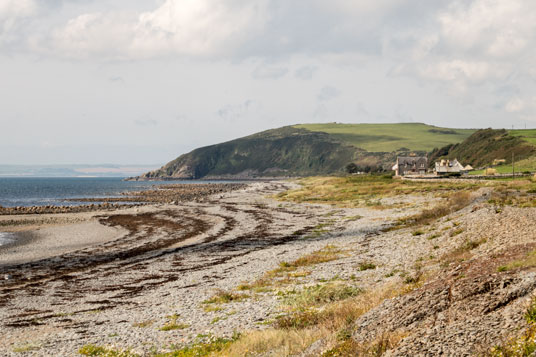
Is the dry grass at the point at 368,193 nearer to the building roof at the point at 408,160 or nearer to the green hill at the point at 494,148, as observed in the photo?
the building roof at the point at 408,160

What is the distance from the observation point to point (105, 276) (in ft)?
107

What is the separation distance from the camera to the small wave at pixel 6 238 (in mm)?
52875

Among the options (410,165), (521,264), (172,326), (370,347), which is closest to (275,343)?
(370,347)

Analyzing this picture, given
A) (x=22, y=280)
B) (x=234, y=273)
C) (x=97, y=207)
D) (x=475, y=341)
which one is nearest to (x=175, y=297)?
(x=234, y=273)

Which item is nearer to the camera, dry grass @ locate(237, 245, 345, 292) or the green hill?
dry grass @ locate(237, 245, 345, 292)

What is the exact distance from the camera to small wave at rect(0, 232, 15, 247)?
2082 inches

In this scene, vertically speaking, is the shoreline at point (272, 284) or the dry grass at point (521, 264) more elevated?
the dry grass at point (521, 264)

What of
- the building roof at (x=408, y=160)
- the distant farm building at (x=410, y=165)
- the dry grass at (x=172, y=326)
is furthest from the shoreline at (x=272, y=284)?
the building roof at (x=408, y=160)

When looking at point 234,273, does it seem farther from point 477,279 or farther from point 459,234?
point 477,279

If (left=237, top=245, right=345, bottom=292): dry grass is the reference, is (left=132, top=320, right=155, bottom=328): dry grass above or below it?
above

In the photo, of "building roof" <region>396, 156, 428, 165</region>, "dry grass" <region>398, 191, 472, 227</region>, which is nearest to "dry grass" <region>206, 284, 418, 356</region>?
"dry grass" <region>398, 191, 472, 227</region>

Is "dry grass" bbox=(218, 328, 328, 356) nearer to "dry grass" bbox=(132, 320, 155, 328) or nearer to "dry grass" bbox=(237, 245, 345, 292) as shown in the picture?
"dry grass" bbox=(132, 320, 155, 328)

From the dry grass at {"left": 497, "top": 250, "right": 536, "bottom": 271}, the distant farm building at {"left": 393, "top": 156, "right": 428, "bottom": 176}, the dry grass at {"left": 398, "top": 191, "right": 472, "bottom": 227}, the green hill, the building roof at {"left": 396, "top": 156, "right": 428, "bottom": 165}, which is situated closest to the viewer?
the dry grass at {"left": 497, "top": 250, "right": 536, "bottom": 271}

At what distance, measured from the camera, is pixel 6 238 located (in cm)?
5634
